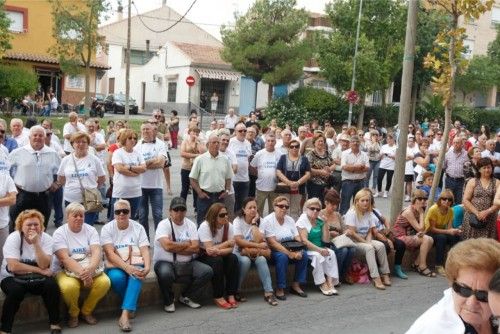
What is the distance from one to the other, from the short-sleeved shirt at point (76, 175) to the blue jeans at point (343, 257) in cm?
338

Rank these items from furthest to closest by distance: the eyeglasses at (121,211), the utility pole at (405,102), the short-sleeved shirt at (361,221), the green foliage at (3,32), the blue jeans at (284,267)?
the green foliage at (3,32) < the utility pole at (405,102) < the short-sleeved shirt at (361,221) < the blue jeans at (284,267) < the eyeglasses at (121,211)

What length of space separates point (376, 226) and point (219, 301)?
2771 mm

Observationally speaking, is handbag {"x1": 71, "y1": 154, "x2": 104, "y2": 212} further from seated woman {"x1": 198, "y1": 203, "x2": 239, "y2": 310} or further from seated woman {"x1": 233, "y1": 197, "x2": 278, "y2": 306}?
seated woman {"x1": 233, "y1": 197, "x2": 278, "y2": 306}

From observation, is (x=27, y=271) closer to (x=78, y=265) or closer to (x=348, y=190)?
(x=78, y=265)

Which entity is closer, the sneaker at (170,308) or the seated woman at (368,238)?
the sneaker at (170,308)

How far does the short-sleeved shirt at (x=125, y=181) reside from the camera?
8586mm

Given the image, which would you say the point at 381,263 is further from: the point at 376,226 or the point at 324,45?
the point at 324,45

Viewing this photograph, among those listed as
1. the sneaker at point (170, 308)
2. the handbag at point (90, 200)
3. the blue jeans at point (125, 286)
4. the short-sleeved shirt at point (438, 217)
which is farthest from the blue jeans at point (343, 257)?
the handbag at point (90, 200)

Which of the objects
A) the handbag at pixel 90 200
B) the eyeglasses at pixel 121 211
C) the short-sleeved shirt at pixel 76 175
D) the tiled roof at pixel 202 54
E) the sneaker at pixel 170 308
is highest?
the tiled roof at pixel 202 54

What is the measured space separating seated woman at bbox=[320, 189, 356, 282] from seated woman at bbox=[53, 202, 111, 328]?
3242 millimetres

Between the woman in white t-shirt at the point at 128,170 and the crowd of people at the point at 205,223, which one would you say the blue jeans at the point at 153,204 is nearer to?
the crowd of people at the point at 205,223

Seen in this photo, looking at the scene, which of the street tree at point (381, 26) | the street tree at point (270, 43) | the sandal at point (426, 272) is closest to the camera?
the sandal at point (426, 272)

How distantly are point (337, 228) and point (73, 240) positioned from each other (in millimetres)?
3675

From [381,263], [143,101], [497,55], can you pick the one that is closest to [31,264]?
[381,263]
